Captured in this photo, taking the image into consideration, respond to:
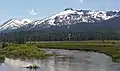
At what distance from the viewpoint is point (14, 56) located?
252 ft

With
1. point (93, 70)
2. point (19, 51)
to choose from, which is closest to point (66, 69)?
point (93, 70)

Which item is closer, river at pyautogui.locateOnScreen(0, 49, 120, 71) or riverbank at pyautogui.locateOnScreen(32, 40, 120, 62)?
river at pyautogui.locateOnScreen(0, 49, 120, 71)

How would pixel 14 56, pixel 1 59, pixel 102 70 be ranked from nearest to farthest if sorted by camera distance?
pixel 102 70 → pixel 1 59 → pixel 14 56

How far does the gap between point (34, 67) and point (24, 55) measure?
26722mm

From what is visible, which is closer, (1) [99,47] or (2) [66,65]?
(2) [66,65]

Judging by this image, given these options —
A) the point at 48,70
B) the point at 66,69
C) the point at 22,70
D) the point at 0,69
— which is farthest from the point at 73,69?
the point at 0,69

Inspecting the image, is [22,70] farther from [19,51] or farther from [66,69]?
[19,51]

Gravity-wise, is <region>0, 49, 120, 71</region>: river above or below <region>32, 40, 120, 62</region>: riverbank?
below

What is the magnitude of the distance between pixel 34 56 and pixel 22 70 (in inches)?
1120

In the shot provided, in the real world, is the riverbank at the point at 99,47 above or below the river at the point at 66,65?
above

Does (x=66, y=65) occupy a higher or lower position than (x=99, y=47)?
lower

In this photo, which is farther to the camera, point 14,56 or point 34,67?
point 14,56

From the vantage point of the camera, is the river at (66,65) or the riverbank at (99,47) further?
the riverbank at (99,47)

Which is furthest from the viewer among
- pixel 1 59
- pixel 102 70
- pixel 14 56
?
pixel 14 56
